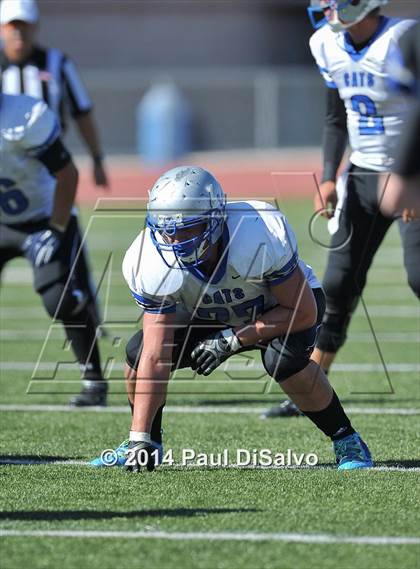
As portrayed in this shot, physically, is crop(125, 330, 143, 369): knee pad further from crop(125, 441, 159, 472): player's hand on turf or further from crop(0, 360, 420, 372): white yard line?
crop(0, 360, 420, 372): white yard line

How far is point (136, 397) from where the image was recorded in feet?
14.0

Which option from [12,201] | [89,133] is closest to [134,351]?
[12,201]

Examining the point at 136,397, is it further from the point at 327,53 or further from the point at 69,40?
the point at 69,40

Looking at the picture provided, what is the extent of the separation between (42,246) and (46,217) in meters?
0.21

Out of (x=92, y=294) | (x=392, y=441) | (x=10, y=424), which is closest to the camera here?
(x=392, y=441)

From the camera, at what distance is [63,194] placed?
568cm

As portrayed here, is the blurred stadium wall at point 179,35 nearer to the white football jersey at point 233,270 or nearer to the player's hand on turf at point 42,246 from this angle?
the player's hand on turf at point 42,246

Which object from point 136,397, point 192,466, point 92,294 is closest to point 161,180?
point 136,397

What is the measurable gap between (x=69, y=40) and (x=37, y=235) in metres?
19.4

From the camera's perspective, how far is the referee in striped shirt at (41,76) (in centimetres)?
670

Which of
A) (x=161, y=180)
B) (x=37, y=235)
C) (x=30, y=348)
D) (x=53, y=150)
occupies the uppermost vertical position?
(x=161, y=180)

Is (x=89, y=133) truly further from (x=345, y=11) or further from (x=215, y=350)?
(x=215, y=350)

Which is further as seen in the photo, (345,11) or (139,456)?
(345,11)

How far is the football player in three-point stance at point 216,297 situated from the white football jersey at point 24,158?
5.08 feet
